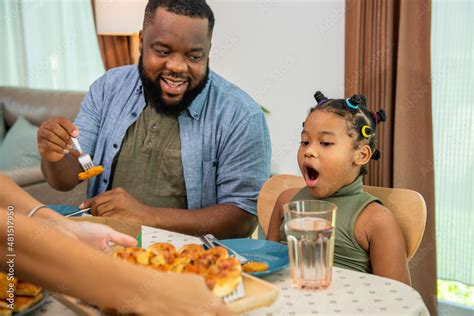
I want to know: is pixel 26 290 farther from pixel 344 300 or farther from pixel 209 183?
pixel 209 183

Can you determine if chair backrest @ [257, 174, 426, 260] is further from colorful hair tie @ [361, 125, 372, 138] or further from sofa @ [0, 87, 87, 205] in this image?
sofa @ [0, 87, 87, 205]

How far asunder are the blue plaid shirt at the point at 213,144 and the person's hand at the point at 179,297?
41.5 inches

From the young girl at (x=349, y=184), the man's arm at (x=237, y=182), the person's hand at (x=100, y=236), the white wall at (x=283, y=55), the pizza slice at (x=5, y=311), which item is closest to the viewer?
the pizza slice at (x=5, y=311)

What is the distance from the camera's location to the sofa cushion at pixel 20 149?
12.5ft

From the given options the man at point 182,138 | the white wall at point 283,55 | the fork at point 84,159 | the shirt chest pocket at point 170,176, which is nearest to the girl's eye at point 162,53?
the man at point 182,138

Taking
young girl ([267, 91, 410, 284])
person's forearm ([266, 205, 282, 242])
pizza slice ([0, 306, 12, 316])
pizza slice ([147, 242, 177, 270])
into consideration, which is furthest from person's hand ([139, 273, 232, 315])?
person's forearm ([266, 205, 282, 242])

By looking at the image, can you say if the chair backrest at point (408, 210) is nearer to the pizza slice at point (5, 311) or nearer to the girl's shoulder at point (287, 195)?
the girl's shoulder at point (287, 195)

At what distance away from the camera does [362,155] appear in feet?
5.35

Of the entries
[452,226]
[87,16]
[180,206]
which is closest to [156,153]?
[180,206]

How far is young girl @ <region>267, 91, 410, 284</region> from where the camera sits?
1.49 metres

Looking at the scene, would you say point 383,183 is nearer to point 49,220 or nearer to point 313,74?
point 313,74

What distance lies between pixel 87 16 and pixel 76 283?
4.17m

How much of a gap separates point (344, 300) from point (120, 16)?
314 centimetres

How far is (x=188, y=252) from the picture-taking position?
3.58 ft
